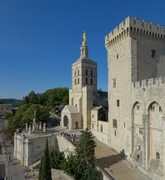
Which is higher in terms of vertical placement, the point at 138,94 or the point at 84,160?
the point at 138,94

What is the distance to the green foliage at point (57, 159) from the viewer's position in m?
29.9

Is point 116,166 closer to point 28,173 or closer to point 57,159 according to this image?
point 57,159

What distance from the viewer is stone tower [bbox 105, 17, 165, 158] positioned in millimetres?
28297

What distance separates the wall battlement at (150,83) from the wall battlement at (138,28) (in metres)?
6.85

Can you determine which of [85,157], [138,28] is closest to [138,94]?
[138,28]

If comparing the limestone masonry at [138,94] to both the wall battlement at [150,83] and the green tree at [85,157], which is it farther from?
the green tree at [85,157]

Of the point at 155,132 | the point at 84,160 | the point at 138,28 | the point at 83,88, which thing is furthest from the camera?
the point at 83,88

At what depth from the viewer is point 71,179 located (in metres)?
26.0

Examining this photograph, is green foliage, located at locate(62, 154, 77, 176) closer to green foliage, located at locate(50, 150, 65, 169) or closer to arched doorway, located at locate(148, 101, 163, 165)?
green foliage, located at locate(50, 150, 65, 169)

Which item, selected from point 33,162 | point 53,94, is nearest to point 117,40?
point 33,162

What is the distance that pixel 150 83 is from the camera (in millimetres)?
24688

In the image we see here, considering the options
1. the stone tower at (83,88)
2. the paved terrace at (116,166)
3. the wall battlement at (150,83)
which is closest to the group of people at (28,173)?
the paved terrace at (116,166)

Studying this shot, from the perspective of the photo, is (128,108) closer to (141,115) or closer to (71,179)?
(141,115)

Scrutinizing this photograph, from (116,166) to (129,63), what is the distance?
12.9m
